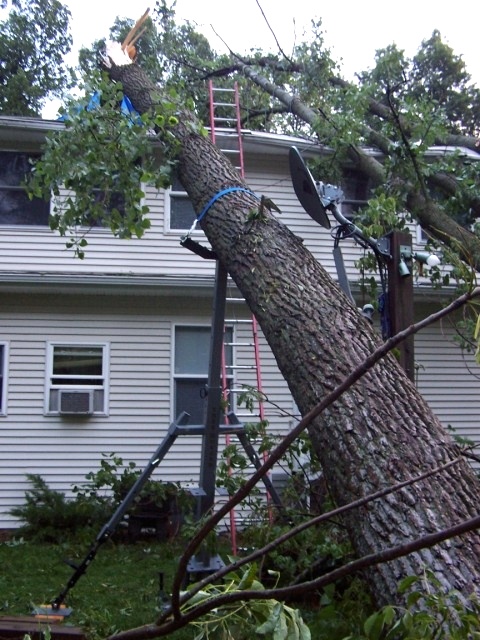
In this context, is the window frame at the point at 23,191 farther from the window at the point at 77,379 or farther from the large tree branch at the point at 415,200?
the large tree branch at the point at 415,200

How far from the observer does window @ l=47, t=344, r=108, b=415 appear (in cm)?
1027

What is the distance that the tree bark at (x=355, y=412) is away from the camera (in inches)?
106

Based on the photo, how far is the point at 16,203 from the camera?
10883 millimetres

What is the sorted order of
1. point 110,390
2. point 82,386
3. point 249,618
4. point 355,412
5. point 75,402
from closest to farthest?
point 249,618 → point 355,412 → point 75,402 → point 82,386 → point 110,390

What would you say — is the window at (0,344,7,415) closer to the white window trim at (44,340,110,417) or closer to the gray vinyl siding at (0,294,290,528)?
the gray vinyl siding at (0,294,290,528)

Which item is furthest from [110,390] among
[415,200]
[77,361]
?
[415,200]

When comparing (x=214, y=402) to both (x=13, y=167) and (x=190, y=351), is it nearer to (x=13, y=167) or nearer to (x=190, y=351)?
(x=190, y=351)

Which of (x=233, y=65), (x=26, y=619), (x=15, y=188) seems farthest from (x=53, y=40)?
(x=26, y=619)

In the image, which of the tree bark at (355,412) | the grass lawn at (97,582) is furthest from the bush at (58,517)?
the tree bark at (355,412)

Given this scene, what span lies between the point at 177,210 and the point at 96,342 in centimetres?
236

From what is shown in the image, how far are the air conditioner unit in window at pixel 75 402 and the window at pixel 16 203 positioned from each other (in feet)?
8.26

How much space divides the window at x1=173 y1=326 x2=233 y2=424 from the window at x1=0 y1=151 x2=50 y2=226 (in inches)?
103

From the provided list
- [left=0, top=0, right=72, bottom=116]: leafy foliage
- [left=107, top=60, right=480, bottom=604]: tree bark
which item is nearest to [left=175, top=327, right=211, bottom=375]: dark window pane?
[left=107, top=60, right=480, bottom=604]: tree bark

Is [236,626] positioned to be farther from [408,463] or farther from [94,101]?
[94,101]
